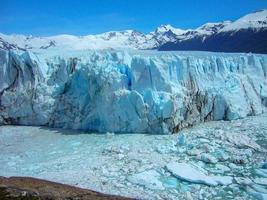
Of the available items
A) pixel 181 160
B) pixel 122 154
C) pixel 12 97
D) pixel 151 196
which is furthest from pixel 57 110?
pixel 151 196

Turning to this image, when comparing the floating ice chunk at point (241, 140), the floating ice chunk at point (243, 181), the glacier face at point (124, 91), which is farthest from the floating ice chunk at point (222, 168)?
the glacier face at point (124, 91)

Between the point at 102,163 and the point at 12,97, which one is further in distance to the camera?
the point at 12,97

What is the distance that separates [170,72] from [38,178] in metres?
7.74

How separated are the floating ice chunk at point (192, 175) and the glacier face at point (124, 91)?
3516 mm

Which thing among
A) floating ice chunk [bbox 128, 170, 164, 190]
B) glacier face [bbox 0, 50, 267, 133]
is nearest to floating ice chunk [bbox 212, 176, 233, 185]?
floating ice chunk [bbox 128, 170, 164, 190]

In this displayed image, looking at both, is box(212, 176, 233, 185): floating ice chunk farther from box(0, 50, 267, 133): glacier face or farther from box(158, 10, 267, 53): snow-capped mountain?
box(158, 10, 267, 53): snow-capped mountain

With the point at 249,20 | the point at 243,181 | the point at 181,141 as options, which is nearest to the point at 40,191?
the point at 243,181

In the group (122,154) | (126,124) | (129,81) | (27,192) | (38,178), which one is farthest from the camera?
(129,81)

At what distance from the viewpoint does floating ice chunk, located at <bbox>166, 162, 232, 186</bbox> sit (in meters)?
9.28

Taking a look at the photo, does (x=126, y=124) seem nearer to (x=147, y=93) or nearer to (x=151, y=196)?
(x=147, y=93)

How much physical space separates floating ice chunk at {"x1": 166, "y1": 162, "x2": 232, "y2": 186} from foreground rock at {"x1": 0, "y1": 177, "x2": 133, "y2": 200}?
2125mm

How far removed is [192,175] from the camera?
9.64 m

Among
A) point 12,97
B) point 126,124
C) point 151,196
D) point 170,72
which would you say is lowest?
point 151,196

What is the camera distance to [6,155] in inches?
459
